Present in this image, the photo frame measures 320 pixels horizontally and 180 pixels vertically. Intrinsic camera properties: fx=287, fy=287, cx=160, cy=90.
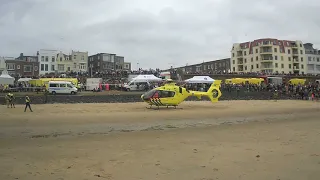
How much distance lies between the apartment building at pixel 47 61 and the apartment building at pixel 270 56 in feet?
274

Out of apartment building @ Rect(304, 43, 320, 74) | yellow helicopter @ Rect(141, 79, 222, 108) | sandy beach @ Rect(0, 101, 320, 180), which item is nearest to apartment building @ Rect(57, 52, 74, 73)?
yellow helicopter @ Rect(141, 79, 222, 108)

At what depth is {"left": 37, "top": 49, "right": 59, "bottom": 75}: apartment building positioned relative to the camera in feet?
372

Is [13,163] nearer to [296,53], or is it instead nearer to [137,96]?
[137,96]

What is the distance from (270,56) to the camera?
127 m

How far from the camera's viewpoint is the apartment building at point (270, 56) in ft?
417

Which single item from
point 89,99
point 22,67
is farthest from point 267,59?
point 22,67

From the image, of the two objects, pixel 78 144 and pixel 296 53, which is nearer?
pixel 78 144

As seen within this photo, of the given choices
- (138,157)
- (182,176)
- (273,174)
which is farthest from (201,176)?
(138,157)

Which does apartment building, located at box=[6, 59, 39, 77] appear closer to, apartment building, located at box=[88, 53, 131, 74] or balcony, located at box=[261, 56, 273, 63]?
apartment building, located at box=[88, 53, 131, 74]

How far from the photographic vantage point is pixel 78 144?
46.8 ft

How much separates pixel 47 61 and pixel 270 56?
9455 centimetres

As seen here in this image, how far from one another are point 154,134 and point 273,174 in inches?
368

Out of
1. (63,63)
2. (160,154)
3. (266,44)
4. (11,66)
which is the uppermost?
(266,44)

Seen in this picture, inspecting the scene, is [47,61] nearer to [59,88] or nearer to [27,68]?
[27,68]
